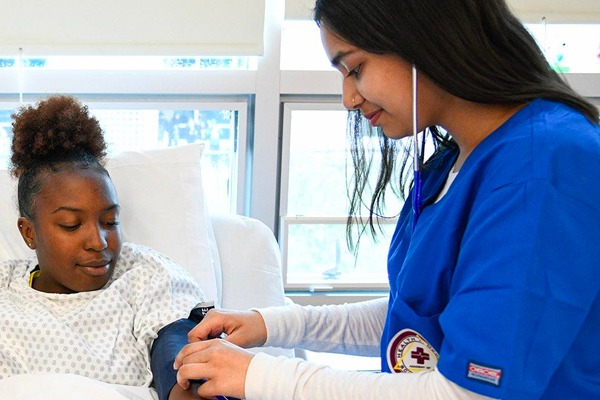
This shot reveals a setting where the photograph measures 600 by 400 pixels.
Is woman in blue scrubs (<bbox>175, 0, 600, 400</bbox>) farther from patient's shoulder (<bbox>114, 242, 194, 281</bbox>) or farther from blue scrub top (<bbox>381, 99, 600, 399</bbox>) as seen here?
patient's shoulder (<bbox>114, 242, 194, 281</bbox>)

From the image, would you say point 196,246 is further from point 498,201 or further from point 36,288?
point 498,201

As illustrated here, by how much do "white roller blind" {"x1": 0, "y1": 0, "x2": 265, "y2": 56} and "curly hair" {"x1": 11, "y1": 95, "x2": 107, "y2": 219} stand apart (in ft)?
2.29

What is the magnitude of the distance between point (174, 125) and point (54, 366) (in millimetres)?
1210

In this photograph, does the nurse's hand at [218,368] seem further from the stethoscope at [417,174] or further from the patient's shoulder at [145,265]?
the patient's shoulder at [145,265]

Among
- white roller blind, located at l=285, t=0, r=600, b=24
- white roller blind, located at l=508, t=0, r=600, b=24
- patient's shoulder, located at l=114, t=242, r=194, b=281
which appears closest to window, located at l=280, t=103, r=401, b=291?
white roller blind, located at l=285, t=0, r=600, b=24

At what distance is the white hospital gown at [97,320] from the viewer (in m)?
1.48

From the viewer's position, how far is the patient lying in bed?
148cm

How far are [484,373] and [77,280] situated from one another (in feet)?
3.09

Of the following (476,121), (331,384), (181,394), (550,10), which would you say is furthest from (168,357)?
(550,10)

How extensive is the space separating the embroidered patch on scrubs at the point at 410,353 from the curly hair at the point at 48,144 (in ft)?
2.56

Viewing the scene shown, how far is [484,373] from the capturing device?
3.20 feet

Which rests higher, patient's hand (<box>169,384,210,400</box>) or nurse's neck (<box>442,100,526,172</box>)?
nurse's neck (<box>442,100,526,172</box>)

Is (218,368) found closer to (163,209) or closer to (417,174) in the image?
(417,174)

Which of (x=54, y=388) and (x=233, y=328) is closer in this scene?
(x=54, y=388)
